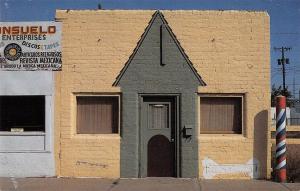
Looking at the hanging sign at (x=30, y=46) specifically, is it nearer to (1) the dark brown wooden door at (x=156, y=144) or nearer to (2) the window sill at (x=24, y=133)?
(2) the window sill at (x=24, y=133)

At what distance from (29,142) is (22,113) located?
0.78 meters

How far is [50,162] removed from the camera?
13.2 metres

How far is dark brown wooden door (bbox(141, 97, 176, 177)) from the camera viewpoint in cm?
1310

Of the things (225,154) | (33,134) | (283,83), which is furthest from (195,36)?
(283,83)

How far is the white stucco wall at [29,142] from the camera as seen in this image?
13.2 metres

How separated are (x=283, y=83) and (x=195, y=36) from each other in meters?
55.4

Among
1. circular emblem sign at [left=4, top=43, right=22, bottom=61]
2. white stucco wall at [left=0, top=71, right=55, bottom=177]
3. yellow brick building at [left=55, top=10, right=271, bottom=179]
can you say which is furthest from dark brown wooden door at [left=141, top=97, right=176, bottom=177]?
circular emblem sign at [left=4, top=43, right=22, bottom=61]

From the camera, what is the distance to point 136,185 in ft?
39.5

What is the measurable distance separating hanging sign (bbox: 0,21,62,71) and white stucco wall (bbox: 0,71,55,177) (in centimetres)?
22

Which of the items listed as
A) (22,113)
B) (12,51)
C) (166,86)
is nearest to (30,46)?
(12,51)

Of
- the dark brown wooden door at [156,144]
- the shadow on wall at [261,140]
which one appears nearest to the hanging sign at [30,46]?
the dark brown wooden door at [156,144]

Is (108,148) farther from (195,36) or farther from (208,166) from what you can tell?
(195,36)

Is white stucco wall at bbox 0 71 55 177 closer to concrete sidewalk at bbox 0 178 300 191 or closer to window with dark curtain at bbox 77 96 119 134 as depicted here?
concrete sidewalk at bbox 0 178 300 191

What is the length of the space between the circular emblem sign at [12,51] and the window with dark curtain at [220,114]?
463 cm
